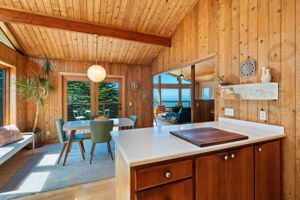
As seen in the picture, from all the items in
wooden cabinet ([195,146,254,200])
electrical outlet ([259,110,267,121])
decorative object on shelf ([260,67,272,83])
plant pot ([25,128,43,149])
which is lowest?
plant pot ([25,128,43,149])

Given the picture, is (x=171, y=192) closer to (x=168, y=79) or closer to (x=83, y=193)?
(x=83, y=193)

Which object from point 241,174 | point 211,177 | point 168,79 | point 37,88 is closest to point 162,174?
point 211,177

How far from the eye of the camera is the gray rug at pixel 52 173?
1978 mm

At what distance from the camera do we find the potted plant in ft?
11.0

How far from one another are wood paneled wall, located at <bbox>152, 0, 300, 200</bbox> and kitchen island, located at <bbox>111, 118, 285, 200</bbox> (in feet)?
0.46

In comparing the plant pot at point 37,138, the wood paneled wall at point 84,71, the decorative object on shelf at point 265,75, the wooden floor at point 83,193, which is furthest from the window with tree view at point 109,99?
the decorative object on shelf at point 265,75

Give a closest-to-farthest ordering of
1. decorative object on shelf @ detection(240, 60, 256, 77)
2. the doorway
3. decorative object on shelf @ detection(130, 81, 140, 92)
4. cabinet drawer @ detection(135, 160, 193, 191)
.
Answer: cabinet drawer @ detection(135, 160, 193, 191) → decorative object on shelf @ detection(240, 60, 256, 77) → the doorway → decorative object on shelf @ detection(130, 81, 140, 92)

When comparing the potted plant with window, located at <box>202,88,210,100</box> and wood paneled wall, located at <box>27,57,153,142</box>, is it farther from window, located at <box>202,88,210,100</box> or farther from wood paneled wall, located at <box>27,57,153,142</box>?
window, located at <box>202,88,210,100</box>

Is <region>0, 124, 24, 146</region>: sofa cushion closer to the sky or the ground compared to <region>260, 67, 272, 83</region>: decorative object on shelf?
closer to the ground

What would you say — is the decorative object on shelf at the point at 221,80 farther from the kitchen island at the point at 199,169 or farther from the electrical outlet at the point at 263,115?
the kitchen island at the point at 199,169

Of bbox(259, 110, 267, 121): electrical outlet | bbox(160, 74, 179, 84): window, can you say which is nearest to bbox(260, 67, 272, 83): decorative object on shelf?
bbox(259, 110, 267, 121): electrical outlet

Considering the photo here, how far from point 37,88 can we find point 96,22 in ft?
7.42

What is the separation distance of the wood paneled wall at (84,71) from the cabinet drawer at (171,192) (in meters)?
4.12

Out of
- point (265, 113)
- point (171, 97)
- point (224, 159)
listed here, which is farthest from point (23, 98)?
point (171, 97)
